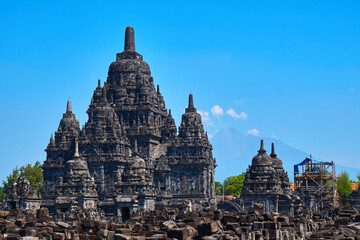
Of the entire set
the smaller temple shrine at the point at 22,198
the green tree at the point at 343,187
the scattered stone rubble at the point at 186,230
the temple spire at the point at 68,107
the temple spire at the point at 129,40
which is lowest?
the scattered stone rubble at the point at 186,230

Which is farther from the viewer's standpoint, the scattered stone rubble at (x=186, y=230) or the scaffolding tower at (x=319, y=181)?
the scaffolding tower at (x=319, y=181)

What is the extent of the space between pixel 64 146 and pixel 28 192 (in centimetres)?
1172

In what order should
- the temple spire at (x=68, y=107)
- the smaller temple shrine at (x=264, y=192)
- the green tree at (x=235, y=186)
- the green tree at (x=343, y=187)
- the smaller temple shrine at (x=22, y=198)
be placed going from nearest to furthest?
1. the smaller temple shrine at (x=264, y=192)
2. the smaller temple shrine at (x=22, y=198)
3. the temple spire at (x=68, y=107)
4. the green tree at (x=343, y=187)
5. the green tree at (x=235, y=186)

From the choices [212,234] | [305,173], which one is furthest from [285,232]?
[305,173]

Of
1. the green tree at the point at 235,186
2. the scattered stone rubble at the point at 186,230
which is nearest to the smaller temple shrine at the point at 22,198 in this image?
the scattered stone rubble at the point at 186,230

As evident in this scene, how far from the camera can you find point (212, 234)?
25.6 m

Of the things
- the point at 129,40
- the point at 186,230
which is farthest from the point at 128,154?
the point at 186,230

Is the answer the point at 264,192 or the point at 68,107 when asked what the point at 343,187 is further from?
the point at 68,107

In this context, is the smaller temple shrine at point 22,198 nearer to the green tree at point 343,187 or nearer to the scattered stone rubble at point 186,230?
the scattered stone rubble at point 186,230

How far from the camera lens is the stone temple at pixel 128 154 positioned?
243ft

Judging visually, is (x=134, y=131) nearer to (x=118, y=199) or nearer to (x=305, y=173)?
(x=118, y=199)

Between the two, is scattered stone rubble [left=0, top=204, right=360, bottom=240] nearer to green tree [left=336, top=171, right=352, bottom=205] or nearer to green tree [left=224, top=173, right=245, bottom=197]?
green tree [left=336, top=171, right=352, bottom=205]

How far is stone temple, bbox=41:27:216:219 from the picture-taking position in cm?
7412

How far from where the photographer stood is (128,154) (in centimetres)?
8375
